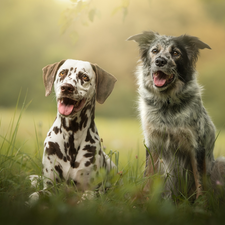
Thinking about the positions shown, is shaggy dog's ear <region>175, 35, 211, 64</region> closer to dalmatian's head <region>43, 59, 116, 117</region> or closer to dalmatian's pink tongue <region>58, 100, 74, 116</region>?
dalmatian's head <region>43, 59, 116, 117</region>

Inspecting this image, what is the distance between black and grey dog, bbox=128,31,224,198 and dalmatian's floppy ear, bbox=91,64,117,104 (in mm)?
892

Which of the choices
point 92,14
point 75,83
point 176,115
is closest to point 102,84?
point 75,83

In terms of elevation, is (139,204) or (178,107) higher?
(178,107)

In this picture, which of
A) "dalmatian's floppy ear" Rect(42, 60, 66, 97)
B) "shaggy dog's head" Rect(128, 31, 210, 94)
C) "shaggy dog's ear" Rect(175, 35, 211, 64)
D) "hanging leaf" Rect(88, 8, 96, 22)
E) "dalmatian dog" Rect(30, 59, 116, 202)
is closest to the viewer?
"dalmatian dog" Rect(30, 59, 116, 202)

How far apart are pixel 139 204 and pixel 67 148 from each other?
39.4 inches

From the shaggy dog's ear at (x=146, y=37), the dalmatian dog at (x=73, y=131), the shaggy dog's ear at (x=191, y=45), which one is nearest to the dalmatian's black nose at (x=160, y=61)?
the shaggy dog's ear at (x=191, y=45)

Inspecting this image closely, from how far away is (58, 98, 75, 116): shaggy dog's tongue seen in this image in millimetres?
3129

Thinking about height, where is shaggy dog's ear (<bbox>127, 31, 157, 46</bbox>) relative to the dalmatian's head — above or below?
above

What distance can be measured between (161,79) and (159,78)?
4cm

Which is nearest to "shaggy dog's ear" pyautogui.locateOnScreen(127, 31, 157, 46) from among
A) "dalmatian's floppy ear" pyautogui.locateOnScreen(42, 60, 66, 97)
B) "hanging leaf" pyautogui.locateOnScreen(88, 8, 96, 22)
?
"hanging leaf" pyautogui.locateOnScreen(88, 8, 96, 22)

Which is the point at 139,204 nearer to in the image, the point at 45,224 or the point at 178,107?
the point at 45,224

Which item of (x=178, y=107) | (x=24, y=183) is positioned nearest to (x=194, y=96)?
(x=178, y=107)

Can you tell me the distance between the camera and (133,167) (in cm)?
439

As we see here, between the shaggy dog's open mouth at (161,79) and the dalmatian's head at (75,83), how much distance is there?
0.83 m
